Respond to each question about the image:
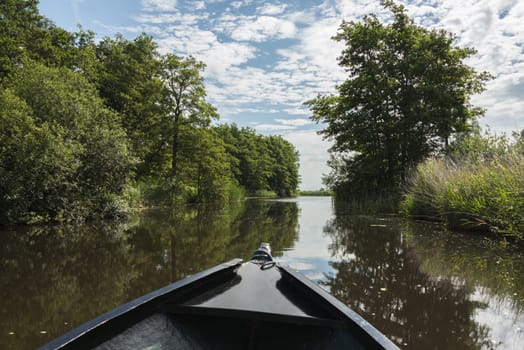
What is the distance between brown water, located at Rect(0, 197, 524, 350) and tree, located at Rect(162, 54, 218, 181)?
1415 cm

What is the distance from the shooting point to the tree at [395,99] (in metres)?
15.8

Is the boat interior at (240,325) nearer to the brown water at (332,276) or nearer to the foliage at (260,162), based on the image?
the brown water at (332,276)

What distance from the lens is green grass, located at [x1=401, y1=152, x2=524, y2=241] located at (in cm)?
634

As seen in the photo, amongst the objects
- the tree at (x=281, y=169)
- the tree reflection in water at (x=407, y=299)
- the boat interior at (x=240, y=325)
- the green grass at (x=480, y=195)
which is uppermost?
the tree at (x=281, y=169)

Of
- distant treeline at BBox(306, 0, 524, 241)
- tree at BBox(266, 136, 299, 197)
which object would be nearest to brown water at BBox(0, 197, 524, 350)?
distant treeline at BBox(306, 0, 524, 241)

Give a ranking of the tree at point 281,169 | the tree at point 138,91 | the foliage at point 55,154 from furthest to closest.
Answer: the tree at point 281,169
the tree at point 138,91
the foliage at point 55,154

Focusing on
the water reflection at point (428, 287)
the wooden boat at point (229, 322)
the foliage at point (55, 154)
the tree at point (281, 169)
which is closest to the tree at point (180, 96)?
the foliage at point (55, 154)

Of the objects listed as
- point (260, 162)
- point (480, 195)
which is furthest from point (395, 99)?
point (260, 162)

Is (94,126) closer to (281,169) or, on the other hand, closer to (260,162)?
(260,162)

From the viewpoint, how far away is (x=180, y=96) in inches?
859

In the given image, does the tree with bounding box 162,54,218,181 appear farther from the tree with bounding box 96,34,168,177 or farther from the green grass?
the green grass

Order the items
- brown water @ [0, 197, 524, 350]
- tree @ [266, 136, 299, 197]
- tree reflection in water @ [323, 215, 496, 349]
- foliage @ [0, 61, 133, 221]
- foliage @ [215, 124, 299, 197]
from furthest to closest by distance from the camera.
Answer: tree @ [266, 136, 299, 197] → foliage @ [215, 124, 299, 197] → foliage @ [0, 61, 133, 221] → brown water @ [0, 197, 524, 350] → tree reflection in water @ [323, 215, 496, 349]

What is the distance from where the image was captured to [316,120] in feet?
62.6

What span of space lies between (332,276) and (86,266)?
3.48 meters
